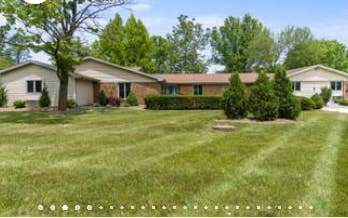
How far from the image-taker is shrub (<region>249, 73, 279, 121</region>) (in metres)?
20.2

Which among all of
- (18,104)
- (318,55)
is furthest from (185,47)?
(18,104)

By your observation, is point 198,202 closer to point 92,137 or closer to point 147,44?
point 92,137

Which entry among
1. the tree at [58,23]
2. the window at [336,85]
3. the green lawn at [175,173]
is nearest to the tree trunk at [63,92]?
the tree at [58,23]

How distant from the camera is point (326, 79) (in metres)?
49.2

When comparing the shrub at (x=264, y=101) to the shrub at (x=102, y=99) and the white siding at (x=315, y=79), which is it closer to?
the shrub at (x=102, y=99)

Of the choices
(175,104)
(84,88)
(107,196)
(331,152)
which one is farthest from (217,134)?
(84,88)

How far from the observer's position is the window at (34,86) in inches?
1500

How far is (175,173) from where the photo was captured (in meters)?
8.93

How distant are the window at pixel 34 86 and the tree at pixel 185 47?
3187 cm

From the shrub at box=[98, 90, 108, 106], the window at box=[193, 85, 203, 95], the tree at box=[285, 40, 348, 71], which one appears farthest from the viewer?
the tree at box=[285, 40, 348, 71]

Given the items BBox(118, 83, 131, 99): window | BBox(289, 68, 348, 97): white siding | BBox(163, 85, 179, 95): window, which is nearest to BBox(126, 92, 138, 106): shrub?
BBox(118, 83, 131, 99): window

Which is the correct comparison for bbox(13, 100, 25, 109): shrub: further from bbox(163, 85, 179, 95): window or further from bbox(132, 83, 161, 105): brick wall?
bbox(163, 85, 179, 95): window

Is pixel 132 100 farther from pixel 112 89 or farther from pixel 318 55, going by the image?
pixel 318 55

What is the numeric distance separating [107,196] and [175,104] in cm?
2827
